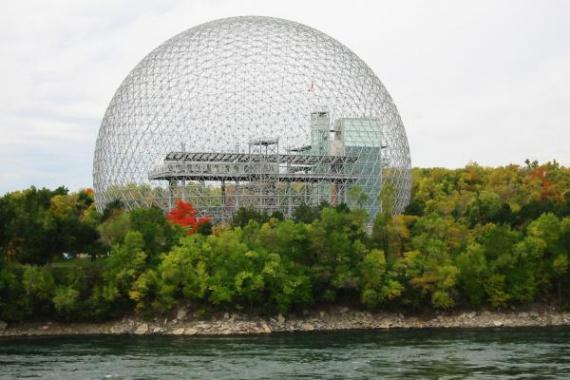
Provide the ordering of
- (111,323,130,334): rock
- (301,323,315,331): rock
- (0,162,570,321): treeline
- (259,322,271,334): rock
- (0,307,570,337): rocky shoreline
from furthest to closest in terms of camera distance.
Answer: (0,162,570,321): treeline
(301,323,315,331): rock
(111,323,130,334): rock
(0,307,570,337): rocky shoreline
(259,322,271,334): rock

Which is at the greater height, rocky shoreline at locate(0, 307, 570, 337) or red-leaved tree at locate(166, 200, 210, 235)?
red-leaved tree at locate(166, 200, 210, 235)

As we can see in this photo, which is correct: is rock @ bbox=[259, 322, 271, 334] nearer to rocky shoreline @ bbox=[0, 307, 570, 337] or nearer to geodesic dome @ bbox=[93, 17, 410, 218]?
rocky shoreline @ bbox=[0, 307, 570, 337]

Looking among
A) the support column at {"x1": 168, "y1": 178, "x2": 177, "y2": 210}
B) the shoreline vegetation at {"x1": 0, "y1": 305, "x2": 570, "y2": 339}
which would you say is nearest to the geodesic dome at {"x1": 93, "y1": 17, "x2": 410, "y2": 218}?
the support column at {"x1": 168, "y1": 178, "x2": 177, "y2": 210}

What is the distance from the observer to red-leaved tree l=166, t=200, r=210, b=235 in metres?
65.2

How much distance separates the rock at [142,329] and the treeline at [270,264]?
2.98 feet

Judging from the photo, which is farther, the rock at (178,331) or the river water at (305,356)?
the rock at (178,331)

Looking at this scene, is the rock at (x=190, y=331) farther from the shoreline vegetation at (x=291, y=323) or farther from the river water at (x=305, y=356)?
the river water at (x=305, y=356)

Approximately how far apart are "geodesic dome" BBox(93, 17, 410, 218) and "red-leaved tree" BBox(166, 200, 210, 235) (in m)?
2.58

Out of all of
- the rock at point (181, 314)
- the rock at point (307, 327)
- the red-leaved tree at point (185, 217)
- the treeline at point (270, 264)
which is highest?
the red-leaved tree at point (185, 217)

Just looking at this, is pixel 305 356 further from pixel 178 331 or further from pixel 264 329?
pixel 178 331

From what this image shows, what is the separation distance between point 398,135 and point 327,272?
97.3 feet

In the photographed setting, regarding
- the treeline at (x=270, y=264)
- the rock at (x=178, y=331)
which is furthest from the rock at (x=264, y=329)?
the rock at (x=178, y=331)

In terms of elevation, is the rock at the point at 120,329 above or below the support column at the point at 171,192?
below

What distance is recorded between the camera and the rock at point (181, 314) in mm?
52594
